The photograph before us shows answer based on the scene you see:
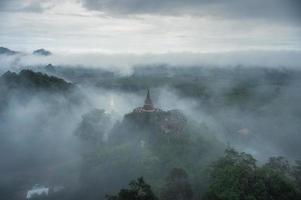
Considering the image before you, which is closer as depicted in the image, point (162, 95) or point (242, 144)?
point (242, 144)

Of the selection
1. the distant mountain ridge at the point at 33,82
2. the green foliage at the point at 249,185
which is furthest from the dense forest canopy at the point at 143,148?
the distant mountain ridge at the point at 33,82

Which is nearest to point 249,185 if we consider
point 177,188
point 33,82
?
point 177,188

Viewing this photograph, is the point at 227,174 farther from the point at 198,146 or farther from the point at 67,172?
the point at 67,172

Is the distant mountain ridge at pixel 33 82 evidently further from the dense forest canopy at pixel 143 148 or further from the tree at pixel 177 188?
the tree at pixel 177 188

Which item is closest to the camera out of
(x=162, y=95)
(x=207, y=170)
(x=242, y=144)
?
(x=207, y=170)

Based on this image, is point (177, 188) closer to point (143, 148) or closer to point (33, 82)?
point (143, 148)

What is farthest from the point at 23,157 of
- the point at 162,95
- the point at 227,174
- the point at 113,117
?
the point at 162,95

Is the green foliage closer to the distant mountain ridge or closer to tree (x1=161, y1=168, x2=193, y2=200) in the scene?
tree (x1=161, y1=168, x2=193, y2=200)

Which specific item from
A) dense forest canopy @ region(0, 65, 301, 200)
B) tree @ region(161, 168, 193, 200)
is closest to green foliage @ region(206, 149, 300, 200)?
dense forest canopy @ region(0, 65, 301, 200)
